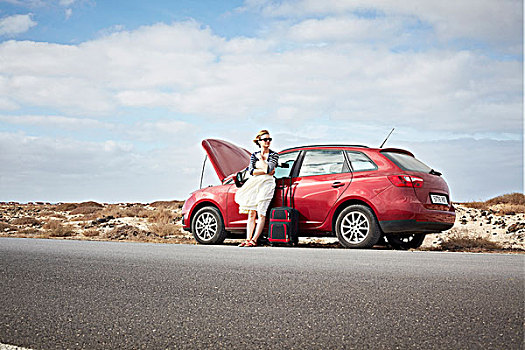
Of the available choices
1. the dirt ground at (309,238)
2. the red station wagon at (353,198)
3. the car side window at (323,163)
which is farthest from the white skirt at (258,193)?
the dirt ground at (309,238)

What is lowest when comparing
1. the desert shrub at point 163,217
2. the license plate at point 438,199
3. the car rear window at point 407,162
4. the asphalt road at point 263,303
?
the asphalt road at point 263,303

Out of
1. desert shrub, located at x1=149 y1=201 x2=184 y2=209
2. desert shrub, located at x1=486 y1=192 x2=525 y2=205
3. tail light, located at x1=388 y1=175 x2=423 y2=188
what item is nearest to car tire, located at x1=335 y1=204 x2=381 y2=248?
tail light, located at x1=388 y1=175 x2=423 y2=188

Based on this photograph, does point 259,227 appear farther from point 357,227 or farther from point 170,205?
point 170,205

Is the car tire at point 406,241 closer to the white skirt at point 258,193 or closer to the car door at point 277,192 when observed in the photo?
the car door at point 277,192

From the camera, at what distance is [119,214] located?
955 inches

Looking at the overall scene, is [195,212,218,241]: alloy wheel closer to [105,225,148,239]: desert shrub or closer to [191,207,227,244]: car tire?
[191,207,227,244]: car tire

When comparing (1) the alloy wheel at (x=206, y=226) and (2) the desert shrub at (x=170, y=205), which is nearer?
(1) the alloy wheel at (x=206, y=226)

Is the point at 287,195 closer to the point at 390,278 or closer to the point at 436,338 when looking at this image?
the point at 390,278

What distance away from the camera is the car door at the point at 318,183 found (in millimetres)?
10070

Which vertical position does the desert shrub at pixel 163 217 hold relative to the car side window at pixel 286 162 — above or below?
below

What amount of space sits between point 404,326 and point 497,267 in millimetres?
3529

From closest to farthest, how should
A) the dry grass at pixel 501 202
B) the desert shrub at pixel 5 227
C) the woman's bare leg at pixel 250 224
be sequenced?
the woman's bare leg at pixel 250 224, the desert shrub at pixel 5 227, the dry grass at pixel 501 202

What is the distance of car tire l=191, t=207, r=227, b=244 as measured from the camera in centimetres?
1142

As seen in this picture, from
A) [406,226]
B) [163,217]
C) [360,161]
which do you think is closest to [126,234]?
[163,217]
